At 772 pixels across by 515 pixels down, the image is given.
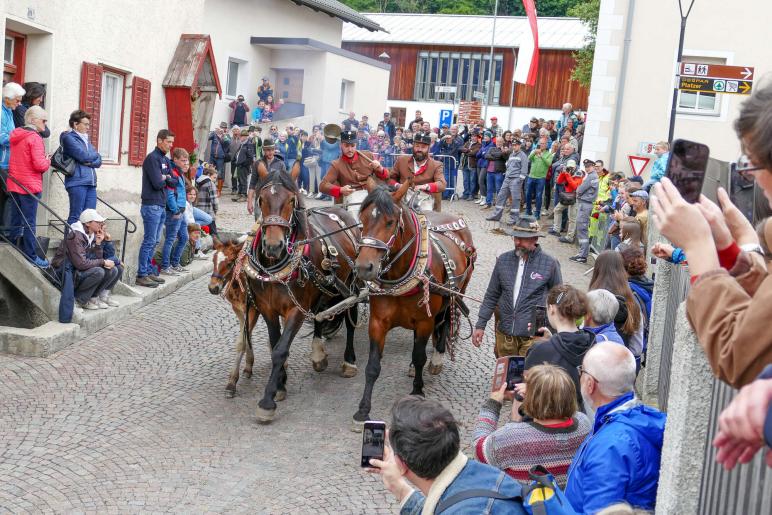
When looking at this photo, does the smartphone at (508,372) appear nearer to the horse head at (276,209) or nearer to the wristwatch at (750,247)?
the wristwatch at (750,247)

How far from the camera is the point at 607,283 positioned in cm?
648

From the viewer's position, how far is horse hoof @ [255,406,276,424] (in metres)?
7.30

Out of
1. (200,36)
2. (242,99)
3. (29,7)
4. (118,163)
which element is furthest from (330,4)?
(29,7)

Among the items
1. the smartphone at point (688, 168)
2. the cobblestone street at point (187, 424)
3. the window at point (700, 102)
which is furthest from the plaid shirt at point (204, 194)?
the smartphone at point (688, 168)

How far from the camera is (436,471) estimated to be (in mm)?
3004

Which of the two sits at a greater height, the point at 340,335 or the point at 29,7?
the point at 29,7

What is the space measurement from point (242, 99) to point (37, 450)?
66.9 feet

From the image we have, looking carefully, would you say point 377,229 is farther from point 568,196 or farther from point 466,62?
point 466,62

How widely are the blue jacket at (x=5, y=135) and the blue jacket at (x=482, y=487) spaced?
8.48 meters

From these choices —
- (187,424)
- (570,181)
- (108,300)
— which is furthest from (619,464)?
(570,181)

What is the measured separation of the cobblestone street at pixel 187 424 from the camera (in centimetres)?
591

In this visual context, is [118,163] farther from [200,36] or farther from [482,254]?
[482,254]

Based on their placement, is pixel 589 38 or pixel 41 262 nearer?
pixel 41 262

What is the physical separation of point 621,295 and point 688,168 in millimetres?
3912
